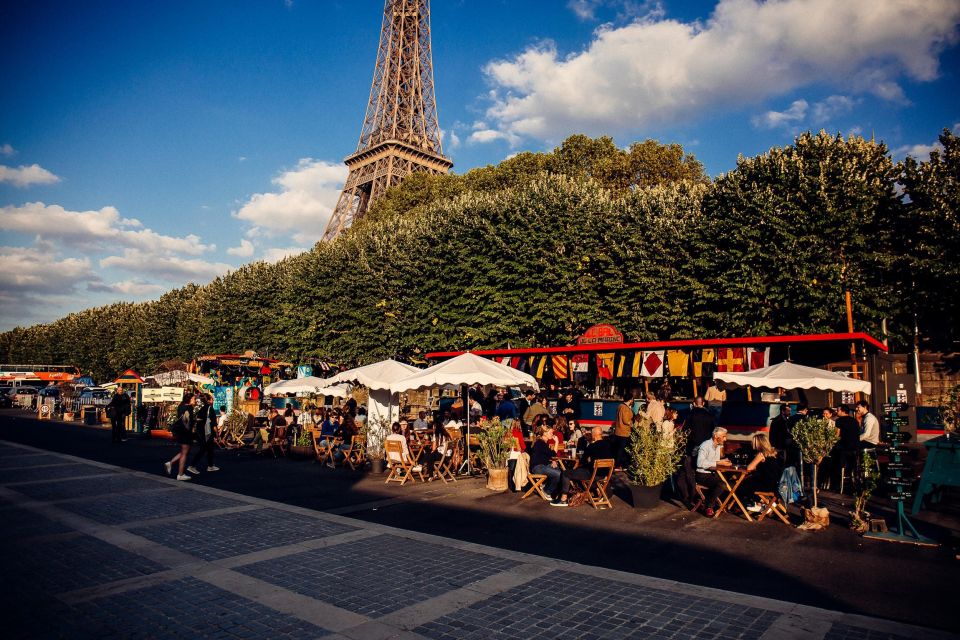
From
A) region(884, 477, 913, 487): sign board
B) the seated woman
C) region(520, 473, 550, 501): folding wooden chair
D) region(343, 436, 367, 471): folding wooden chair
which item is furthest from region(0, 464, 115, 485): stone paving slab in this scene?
region(884, 477, 913, 487): sign board

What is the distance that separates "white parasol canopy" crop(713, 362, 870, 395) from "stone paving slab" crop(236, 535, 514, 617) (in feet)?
25.5

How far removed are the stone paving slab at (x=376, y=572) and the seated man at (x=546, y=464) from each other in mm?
3893

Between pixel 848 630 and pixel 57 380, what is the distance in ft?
218

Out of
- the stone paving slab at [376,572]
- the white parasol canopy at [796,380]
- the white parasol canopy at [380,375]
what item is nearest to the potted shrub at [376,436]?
the white parasol canopy at [380,375]

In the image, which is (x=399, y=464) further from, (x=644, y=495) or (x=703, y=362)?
(x=703, y=362)

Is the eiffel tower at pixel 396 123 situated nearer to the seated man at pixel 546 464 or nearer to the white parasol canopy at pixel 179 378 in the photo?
the white parasol canopy at pixel 179 378

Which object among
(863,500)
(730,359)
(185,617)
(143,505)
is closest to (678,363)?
(730,359)

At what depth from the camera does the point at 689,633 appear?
4902mm

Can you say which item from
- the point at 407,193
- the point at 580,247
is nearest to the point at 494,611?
the point at 580,247

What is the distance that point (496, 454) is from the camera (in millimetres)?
12867

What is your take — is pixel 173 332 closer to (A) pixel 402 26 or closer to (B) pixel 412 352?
(B) pixel 412 352

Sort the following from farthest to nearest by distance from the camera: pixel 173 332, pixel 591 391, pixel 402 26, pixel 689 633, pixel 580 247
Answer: pixel 402 26 → pixel 173 332 → pixel 580 247 → pixel 591 391 → pixel 689 633

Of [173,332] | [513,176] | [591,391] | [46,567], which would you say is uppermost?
[513,176]

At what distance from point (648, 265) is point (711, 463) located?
39.4 feet
